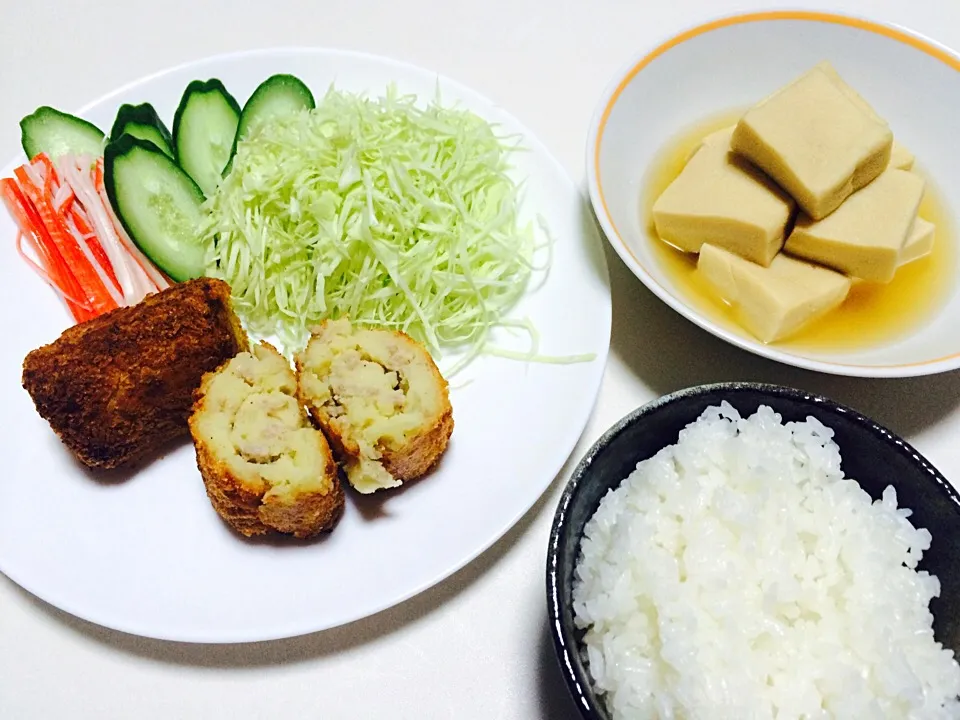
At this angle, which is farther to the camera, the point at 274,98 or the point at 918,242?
the point at 274,98

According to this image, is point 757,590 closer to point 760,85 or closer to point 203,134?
point 760,85

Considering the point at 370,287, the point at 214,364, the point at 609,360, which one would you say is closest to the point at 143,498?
the point at 214,364

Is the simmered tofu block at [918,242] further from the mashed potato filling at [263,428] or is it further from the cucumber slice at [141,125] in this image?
the cucumber slice at [141,125]

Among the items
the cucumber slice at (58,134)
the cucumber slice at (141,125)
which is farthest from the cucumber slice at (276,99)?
the cucumber slice at (58,134)

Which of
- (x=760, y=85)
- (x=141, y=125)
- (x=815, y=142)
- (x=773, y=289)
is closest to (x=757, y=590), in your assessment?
(x=773, y=289)

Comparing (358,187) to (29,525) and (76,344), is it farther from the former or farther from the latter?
(29,525)

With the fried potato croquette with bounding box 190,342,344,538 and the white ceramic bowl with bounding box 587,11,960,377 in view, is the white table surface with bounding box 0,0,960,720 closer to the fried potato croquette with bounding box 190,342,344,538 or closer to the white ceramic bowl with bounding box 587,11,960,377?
the white ceramic bowl with bounding box 587,11,960,377
